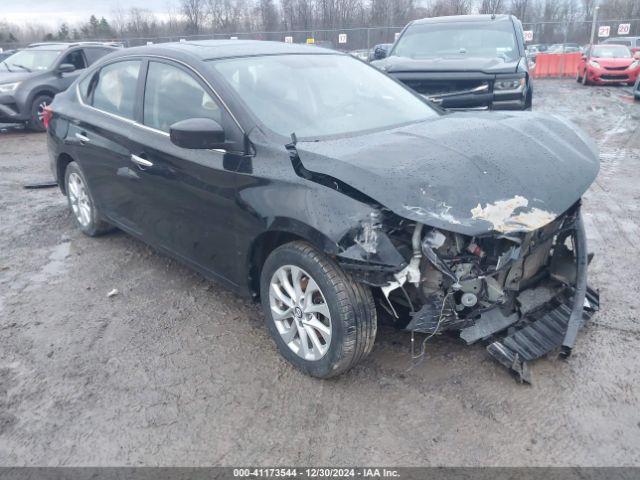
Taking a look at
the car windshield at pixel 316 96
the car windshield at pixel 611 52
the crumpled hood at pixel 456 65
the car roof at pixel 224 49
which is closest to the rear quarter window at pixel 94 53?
the crumpled hood at pixel 456 65

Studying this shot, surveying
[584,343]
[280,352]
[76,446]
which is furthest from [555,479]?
[76,446]

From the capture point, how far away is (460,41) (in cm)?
748

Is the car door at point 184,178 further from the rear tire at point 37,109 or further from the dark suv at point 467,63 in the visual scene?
the rear tire at point 37,109

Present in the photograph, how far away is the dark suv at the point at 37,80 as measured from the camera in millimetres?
11062

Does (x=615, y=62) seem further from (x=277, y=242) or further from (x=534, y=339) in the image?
(x=277, y=242)

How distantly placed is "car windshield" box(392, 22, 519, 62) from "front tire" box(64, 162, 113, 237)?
477 centimetres

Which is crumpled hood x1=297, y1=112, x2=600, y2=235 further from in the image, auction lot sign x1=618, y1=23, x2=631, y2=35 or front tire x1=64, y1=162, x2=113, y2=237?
auction lot sign x1=618, y1=23, x2=631, y2=35

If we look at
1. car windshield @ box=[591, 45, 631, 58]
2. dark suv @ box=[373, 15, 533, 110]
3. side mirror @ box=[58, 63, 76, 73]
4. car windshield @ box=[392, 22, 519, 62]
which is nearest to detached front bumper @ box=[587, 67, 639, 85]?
car windshield @ box=[591, 45, 631, 58]

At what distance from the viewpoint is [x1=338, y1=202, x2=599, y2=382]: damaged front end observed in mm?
2621

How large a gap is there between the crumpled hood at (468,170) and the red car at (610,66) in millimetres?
18079

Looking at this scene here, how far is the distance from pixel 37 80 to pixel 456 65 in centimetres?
900

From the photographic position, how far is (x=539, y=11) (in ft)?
138

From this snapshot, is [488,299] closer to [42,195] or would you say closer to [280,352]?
[280,352]

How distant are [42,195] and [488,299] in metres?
6.22
